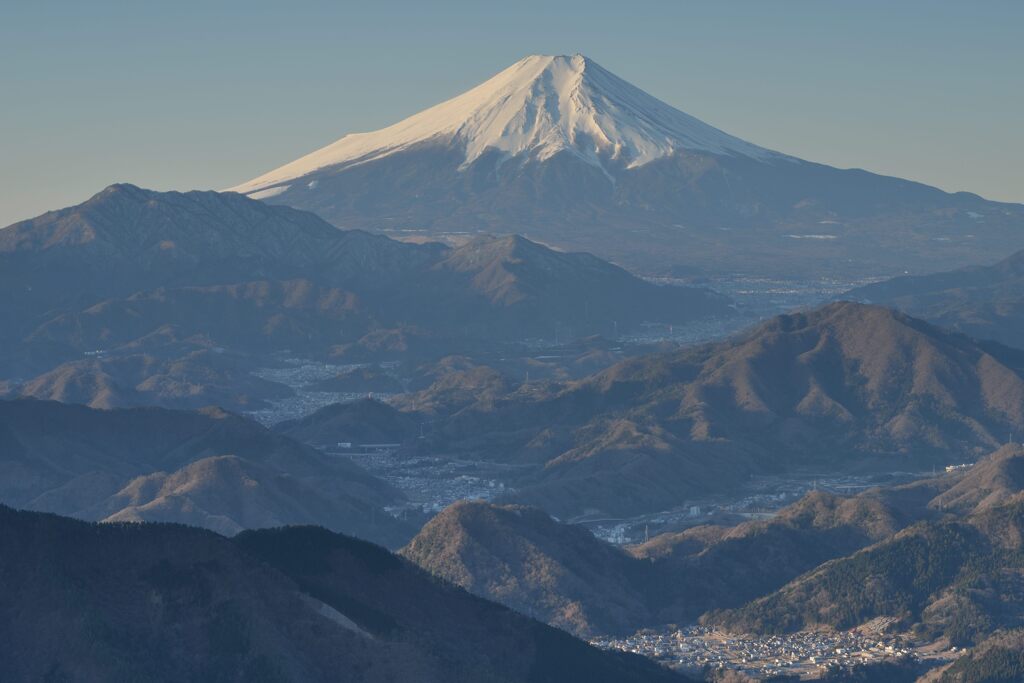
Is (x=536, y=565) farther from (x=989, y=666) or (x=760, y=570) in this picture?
(x=989, y=666)

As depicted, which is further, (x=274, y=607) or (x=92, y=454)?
(x=92, y=454)

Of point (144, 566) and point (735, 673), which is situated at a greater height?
point (144, 566)

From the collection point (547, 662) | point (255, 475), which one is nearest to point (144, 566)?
point (547, 662)

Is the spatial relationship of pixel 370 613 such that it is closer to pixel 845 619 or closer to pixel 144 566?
pixel 144 566

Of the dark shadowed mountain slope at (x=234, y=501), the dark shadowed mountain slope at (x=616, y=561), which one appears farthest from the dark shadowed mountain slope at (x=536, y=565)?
the dark shadowed mountain slope at (x=234, y=501)

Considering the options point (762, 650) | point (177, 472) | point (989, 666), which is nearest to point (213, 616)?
point (989, 666)

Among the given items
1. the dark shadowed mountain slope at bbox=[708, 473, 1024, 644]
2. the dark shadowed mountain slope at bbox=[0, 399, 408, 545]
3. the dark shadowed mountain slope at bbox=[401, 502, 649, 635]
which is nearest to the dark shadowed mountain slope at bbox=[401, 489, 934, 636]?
the dark shadowed mountain slope at bbox=[401, 502, 649, 635]

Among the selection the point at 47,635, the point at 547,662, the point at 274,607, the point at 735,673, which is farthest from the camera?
the point at 735,673

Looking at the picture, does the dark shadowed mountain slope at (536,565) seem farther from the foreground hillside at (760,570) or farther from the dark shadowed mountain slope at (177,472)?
the dark shadowed mountain slope at (177,472)
